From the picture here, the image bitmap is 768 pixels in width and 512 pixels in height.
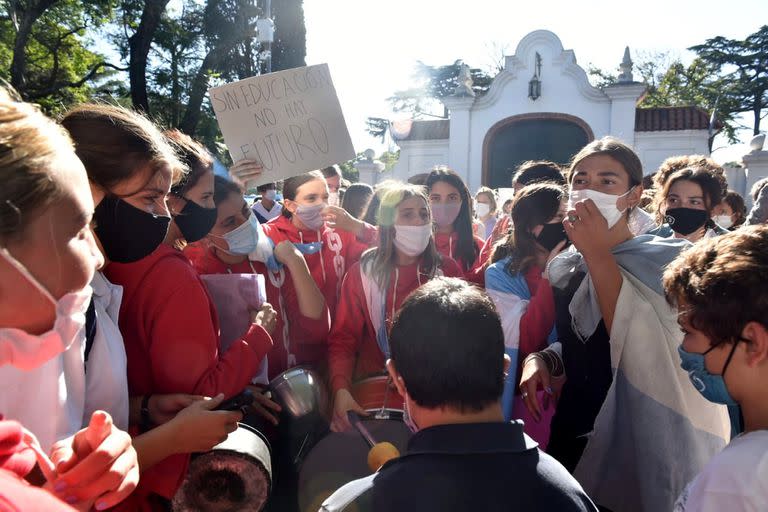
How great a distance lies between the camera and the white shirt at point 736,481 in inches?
49.6

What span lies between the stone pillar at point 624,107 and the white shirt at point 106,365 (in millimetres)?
19807

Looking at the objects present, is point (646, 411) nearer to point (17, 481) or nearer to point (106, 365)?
point (106, 365)

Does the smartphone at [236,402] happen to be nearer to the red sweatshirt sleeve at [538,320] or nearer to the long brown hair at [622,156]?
the red sweatshirt sleeve at [538,320]

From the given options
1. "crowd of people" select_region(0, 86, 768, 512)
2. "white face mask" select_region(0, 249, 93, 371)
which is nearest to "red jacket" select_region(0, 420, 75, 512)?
"crowd of people" select_region(0, 86, 768, 512)

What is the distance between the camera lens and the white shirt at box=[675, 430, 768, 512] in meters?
1.26

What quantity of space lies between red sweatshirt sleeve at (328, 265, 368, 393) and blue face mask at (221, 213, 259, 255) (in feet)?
1.76

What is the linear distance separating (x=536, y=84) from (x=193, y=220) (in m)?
20.1

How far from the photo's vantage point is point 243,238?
275 centimetres

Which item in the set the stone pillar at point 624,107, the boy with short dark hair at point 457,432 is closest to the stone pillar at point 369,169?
the stone pillar at point 624,107

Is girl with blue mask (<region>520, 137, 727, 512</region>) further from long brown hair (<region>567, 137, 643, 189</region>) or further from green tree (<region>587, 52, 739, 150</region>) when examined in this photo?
green tree (<region>587, 52, 739, 150</region>)

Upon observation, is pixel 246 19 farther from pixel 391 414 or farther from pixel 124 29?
pixel 391 414

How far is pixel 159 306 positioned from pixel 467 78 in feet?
69.3

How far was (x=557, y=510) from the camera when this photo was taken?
124 cm

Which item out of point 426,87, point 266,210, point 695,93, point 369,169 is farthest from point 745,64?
point 266,210
